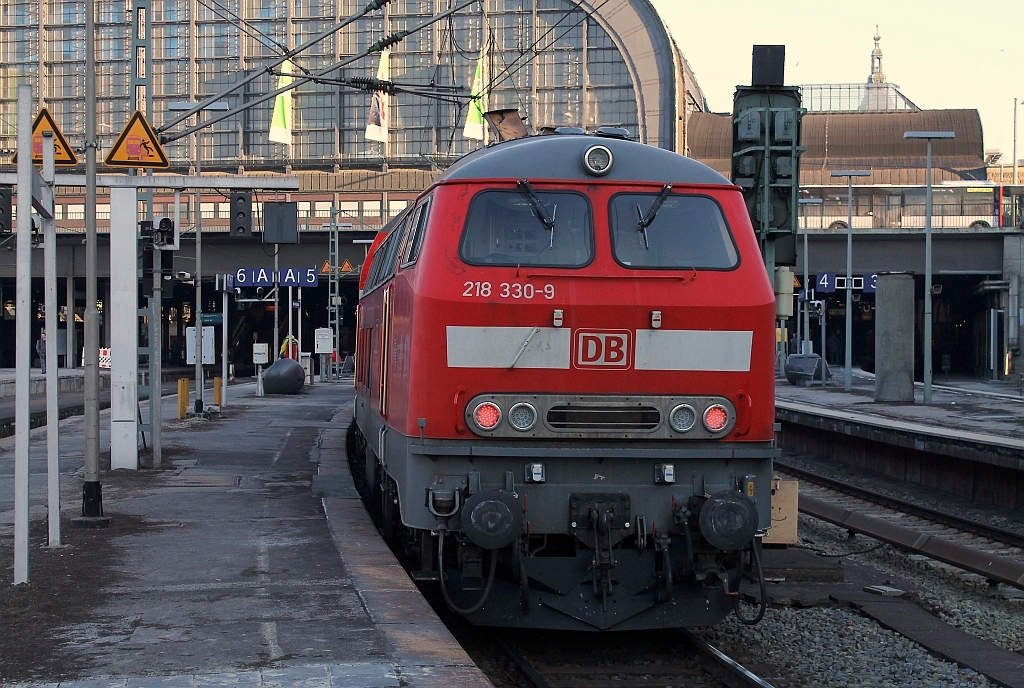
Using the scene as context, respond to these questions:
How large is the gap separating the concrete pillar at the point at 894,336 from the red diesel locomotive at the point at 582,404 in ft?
70.9

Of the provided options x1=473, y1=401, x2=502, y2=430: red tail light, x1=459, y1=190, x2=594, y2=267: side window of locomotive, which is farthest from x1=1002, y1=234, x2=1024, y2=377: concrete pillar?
x1=473, y1=401, x2=502, y2=430: red tail light

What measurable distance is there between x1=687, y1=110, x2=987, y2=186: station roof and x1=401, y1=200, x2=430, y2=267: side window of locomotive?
60.1 meters

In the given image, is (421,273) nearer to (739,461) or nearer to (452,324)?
(452,324)

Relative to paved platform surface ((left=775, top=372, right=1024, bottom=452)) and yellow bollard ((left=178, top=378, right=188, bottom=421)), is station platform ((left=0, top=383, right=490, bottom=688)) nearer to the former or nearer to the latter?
paved platform surface ((left=775, top=372, right=1024, bottom=452))

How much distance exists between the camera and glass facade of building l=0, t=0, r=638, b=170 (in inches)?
2714

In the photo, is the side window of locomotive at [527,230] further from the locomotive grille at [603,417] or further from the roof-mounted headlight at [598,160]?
the locomotive grille at [603,417]

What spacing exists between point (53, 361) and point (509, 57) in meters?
62.4

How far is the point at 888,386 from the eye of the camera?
30.3 m

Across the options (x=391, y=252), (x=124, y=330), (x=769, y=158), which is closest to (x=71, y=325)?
(x=124, y=330)

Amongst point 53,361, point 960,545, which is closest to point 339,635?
point 53,361

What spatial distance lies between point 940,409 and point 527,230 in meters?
21.7

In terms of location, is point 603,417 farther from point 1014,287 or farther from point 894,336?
point 1014,287

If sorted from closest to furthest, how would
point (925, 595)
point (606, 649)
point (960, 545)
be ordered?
point (606, 649), point (925, 595), point (960, 545)

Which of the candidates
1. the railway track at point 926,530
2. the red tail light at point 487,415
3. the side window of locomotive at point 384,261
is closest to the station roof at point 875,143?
the railway track at point 926,530
